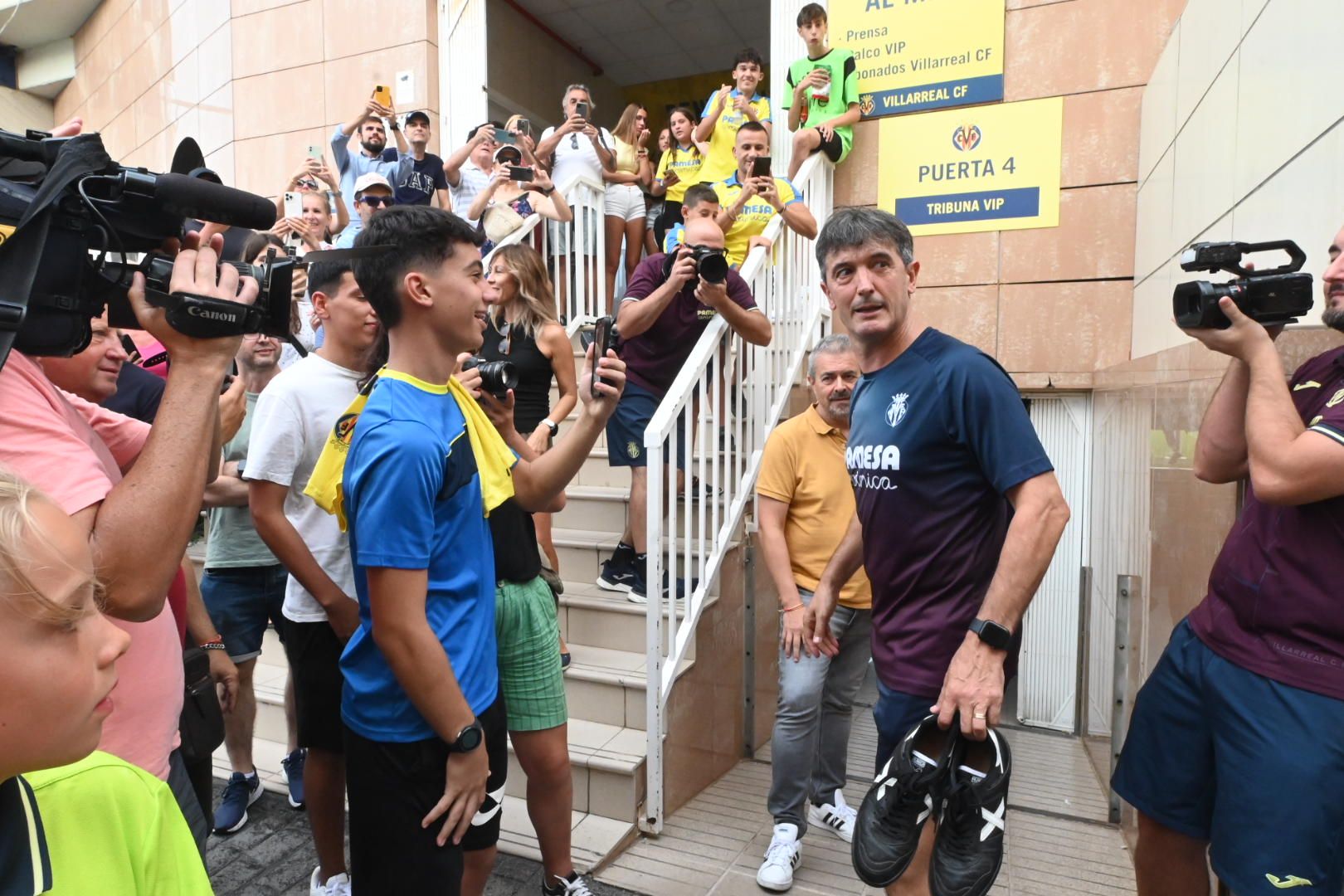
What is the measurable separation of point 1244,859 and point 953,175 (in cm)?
443

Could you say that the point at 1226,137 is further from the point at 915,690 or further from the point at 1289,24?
the point at 915,690

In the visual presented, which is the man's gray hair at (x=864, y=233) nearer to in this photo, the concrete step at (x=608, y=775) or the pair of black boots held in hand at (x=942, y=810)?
the pair of black boots held in hand at (x=942, y=810)

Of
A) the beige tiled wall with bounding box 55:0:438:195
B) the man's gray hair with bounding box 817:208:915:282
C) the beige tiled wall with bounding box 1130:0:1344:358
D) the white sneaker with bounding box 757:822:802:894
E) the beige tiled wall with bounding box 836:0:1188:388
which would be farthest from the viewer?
the beige tiled wall with bounding box 55:0:438:195

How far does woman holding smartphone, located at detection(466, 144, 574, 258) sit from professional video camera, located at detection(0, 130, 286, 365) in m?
4.32

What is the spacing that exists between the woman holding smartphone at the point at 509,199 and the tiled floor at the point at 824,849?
3800 millimetres

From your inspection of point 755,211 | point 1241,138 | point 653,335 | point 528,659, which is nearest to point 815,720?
point 528,659

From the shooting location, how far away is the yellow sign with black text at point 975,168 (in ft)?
16.3

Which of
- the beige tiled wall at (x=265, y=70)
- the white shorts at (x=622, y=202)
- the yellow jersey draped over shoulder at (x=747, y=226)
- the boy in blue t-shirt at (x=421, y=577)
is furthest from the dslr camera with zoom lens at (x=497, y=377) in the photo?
the beige tiled wall at (x=265, y=70)

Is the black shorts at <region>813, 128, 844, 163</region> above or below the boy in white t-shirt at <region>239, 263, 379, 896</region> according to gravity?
above

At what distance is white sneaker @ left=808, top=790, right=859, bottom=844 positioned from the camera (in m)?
3.23

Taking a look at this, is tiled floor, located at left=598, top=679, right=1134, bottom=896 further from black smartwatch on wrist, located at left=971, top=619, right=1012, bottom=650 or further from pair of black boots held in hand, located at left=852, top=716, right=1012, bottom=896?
black smartwatch on wrist, located at left=971, top=619, right=1012, bottom=650

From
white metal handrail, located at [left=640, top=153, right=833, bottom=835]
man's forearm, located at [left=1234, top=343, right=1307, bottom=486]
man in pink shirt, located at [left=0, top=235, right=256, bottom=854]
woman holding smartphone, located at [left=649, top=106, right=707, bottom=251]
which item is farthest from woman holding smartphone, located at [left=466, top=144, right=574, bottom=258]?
man's forearm, located at [left=1234, top=343, right=1307, bottom=486]

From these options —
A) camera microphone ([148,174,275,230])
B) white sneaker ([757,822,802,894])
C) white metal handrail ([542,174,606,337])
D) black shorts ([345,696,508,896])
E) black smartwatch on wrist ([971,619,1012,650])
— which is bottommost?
white sneaker ([757,822,802,894])

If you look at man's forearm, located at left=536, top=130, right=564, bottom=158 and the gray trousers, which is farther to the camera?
man's forearm, located at left=536, top=130, right=564, bottom=158
